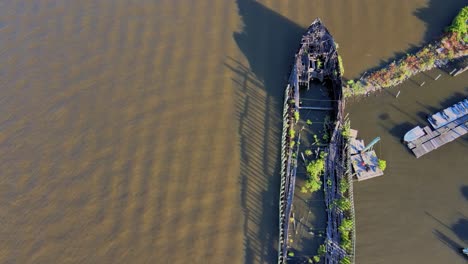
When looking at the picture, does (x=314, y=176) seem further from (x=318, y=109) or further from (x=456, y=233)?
(x=456, y=233)

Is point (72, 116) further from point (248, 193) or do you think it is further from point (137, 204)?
point (248, 193)

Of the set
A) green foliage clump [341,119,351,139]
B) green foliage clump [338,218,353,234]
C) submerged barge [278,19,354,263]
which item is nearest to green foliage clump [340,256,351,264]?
submerged barge [278,19,354,263]

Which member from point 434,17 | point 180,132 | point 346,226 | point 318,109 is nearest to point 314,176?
point 346,226

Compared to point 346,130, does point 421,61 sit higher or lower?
higher

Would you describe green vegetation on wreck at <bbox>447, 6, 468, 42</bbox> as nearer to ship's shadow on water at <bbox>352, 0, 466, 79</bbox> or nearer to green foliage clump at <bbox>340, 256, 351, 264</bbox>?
ship's shadow on water at <bbox>352, 0, 466, 79</bbox>

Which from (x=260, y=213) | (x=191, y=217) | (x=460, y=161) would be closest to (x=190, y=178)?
(x=191, y=217)

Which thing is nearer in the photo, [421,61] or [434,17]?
[421,61]
